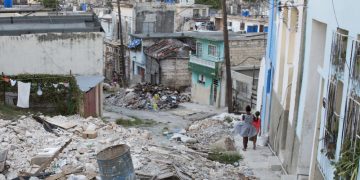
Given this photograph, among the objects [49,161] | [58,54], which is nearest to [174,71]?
[58,54]

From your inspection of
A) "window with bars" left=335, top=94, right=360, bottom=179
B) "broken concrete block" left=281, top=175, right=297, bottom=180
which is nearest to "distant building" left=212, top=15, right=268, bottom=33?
"broken concrete block" left=281, top=175, right=297, bottom=180

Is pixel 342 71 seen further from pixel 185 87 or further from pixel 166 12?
pixel 166 12

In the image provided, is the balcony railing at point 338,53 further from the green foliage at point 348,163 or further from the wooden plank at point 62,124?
the wooden plank at point 62,124

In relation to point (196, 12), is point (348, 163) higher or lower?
lower

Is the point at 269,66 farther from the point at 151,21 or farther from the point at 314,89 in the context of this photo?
the point at 151,21

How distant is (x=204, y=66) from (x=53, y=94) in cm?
1378

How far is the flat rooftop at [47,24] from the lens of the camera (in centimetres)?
2322

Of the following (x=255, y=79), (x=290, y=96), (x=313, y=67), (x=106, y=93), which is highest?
(x=313, y=67)

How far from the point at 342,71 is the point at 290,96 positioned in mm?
5904

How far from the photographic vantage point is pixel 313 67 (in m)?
11.3

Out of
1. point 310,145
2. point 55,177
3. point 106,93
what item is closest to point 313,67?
point 310,145

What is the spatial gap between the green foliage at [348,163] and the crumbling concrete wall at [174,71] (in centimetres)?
3037

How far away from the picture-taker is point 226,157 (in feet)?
49.9

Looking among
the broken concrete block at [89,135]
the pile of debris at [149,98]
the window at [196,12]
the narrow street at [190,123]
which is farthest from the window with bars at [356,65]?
the window at [196,12]
